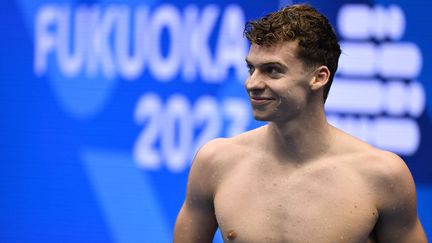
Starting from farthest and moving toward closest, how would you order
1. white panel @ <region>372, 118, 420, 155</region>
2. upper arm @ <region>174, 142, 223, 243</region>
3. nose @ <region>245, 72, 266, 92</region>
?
white panel @ <region>372, 118, 420, 155</region> → upper arm @ <region>174, 142, 223, 243</region> → nose @ <region>245, 72, 266, 92</region>

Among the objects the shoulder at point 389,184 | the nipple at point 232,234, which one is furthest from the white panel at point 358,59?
the nipple at point 232,234

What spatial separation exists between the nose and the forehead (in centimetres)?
5

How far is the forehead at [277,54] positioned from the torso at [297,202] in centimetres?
31

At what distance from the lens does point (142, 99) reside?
4332mm

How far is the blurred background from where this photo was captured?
394 cm

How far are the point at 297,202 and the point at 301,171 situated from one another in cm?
10

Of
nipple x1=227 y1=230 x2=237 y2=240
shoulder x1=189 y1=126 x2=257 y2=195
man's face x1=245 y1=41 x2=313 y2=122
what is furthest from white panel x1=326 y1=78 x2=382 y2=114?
nipple x1=227 y1=230 x2=237 y2=240

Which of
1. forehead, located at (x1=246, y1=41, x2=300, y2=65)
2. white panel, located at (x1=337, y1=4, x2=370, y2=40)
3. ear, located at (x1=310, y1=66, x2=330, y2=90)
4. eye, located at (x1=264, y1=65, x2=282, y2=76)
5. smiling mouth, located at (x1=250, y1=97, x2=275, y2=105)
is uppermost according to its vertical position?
white panel, located at (x1=337, y1=4, x2=370, y2=40)

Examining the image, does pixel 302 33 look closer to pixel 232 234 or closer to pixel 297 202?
pixel 297 202

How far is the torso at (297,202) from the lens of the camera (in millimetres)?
2527

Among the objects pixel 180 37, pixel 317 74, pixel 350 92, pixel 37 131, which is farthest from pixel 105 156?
pixel 317 74

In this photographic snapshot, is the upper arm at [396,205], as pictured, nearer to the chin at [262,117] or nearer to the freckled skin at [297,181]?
the freckled skin at [297,181]

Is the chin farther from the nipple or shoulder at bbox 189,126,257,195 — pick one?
the nipple

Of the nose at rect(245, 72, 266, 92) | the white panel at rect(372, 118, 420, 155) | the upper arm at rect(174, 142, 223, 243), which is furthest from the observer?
the white panel at rect(372, 118, 420, 155)
